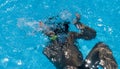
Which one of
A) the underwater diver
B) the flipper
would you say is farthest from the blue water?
the flipper

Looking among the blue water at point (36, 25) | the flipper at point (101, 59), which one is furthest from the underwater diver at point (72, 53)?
the blue water at point (36, 25)

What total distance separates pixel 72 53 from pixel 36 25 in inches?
93.2

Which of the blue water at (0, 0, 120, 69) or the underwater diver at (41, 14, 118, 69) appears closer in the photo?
the underwater diver at (41, 14, 118, 69)

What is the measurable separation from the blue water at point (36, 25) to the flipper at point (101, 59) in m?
2.29

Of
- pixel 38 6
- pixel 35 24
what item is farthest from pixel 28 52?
pixel 38 6

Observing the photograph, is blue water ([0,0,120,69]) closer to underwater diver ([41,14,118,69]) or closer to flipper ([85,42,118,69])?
underwater diver ([41,14,118,69])

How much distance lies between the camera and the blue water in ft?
27.6

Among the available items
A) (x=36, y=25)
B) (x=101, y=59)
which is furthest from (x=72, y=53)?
(x=36, y=25)

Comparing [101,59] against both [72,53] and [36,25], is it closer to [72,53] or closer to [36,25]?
[72,53]

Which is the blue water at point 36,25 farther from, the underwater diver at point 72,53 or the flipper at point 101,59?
the flipper at point 101,59

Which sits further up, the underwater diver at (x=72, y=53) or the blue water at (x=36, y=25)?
the underwater diver at (x=72, y=53)

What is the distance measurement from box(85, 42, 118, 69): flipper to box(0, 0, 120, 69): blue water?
229 centimetres

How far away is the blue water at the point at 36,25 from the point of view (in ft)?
27.6

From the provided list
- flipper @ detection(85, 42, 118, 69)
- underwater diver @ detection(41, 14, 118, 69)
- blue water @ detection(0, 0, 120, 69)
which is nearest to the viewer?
flipper @ detection(85, 42, 118, 69)
